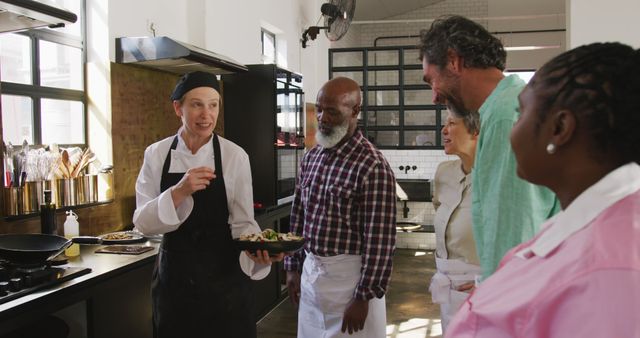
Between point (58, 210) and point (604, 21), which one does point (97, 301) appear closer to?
point (58, 210)

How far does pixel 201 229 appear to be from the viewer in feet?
7.77

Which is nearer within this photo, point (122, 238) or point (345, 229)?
point (345, 229)

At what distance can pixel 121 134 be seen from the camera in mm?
3816

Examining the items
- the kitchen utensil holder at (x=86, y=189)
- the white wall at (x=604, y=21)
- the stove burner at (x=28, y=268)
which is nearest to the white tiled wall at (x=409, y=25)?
the white wall at (x=604, y=21)

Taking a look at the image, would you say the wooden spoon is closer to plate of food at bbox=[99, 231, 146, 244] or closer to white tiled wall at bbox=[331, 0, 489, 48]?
plate of food at bbox=[99, 231, 146, 244]

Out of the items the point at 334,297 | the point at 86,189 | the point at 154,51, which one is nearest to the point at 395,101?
the point at 154,51

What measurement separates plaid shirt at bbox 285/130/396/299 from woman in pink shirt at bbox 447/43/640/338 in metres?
1.50

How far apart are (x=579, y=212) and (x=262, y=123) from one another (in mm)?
4339

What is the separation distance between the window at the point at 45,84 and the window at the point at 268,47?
3065mm

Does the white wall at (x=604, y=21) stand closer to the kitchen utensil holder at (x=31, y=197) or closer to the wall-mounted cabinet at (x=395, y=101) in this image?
the wall-mounted cabinet at (x=395, y=101)

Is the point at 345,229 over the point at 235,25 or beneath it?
beneath

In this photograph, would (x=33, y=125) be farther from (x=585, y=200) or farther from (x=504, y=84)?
(x=585, y=200)

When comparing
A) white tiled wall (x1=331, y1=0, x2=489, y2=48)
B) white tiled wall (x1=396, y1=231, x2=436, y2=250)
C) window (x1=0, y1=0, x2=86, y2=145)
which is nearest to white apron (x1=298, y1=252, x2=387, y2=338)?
window (x1=0, y1=0, x2=86, y2=145)

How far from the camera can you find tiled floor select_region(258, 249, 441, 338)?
4629mm
